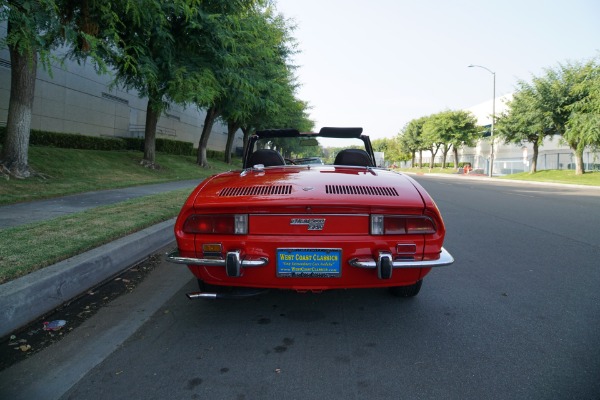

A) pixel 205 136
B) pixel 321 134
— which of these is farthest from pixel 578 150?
pixel 321 134

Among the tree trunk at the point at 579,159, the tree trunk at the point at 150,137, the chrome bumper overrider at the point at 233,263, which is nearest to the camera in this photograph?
the chrome bumper overrider at the point at 233,263

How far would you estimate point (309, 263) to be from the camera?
103 inches

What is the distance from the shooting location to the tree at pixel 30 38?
6504 millimetres

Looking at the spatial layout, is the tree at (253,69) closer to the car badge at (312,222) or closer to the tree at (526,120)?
the car badge at (312,222)

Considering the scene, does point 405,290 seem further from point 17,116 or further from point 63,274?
point 17,116

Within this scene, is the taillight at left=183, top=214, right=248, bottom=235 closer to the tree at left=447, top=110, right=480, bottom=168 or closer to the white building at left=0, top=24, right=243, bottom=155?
the white building at left=0, top=24, right=243, bottom=155

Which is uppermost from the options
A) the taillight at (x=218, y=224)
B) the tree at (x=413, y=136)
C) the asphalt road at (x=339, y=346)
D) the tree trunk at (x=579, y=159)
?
the tree at (x=413, y=136)

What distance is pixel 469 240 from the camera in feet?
20.4

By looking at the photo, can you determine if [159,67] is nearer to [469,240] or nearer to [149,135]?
[149,135]

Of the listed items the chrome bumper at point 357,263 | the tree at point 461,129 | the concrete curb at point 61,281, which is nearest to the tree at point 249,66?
the concrete curb at point 61,281

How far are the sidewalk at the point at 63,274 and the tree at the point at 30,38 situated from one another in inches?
117

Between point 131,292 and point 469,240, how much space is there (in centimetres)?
494

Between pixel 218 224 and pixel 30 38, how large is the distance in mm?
6270

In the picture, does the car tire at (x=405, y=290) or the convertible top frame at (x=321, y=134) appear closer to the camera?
the car tire at (x=405, y=290)
